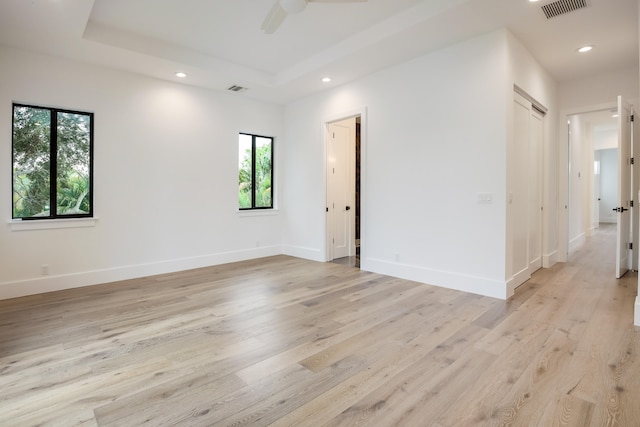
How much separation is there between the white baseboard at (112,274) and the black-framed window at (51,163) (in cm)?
80

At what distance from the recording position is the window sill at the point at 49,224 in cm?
396

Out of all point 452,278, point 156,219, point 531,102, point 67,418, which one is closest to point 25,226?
point 156,219

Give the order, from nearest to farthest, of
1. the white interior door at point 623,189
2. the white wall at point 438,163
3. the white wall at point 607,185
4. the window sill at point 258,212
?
the white wall at point 438,163
the white interior door at point 623,189
the window sill at point 258,212
the white wall at point 607,185

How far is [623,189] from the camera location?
179 inches

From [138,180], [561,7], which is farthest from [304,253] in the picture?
[561,7]

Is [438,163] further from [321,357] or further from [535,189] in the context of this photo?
[321,357]

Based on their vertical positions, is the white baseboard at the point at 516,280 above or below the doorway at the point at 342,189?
below

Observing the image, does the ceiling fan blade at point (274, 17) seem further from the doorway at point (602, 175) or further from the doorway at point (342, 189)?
the doorway at point (602, 175)

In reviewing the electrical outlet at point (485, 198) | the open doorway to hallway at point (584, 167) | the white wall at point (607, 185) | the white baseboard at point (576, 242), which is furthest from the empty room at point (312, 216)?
the white wall at point (607, 185)

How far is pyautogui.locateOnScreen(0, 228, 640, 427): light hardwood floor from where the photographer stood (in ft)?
5.98

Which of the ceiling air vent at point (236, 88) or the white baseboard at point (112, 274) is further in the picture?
the ceiling air vent at point (236, 88)

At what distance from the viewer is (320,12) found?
3.62 m

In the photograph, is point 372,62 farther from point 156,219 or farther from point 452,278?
point 156,219

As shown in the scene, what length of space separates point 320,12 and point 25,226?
170 inches
